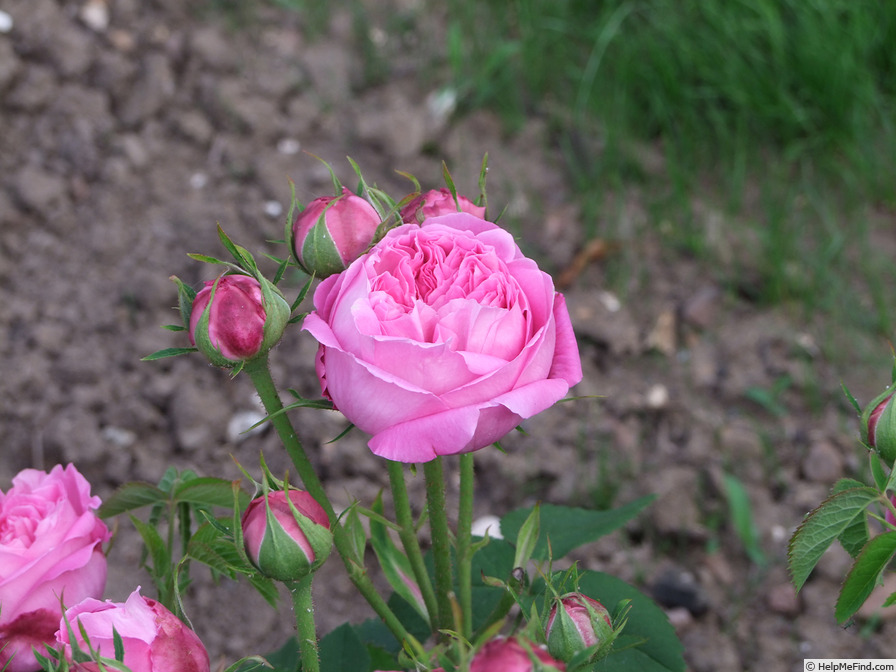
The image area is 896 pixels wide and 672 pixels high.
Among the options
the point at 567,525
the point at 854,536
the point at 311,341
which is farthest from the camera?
the point at 311,341

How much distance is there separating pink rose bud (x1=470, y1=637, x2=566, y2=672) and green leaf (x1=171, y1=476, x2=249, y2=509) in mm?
368

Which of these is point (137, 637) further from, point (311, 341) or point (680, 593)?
point (311, 341)

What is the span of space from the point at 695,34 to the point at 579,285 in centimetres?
80

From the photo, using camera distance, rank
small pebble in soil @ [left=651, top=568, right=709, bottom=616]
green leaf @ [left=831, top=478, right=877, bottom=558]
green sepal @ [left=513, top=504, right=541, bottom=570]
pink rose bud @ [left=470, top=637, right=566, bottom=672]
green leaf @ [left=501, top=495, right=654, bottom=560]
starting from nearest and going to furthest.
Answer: pink rose bud @ [left=470, top=637, right=566, bottom=672] < green leaf @ [left=831, top=478, right=877, bottom=558] < green sepal @ [left=513, top=504, right=541, bottom=570] < green leaf @ [left=501, top=495, right=654, bottom=560] < small pebble in soil @ [left=651, top=568, right=709, bottom=616]

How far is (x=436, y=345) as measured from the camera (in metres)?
0.69

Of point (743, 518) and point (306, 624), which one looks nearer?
point (306, 624)

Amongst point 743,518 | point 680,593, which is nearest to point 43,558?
point 680,593

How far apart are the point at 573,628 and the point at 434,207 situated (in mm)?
380

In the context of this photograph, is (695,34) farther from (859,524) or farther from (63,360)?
(859,524)

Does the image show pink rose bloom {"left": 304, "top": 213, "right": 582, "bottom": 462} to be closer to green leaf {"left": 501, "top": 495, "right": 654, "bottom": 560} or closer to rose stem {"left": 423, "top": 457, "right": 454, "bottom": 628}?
rose stem {"left": 423, "top": 457, "right": 454, "bottom": 628}

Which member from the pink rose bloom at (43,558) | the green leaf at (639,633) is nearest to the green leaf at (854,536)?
the green leaf at (639,633)

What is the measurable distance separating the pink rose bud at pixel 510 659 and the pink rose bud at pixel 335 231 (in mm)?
368

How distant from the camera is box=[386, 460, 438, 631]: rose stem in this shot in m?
0.87

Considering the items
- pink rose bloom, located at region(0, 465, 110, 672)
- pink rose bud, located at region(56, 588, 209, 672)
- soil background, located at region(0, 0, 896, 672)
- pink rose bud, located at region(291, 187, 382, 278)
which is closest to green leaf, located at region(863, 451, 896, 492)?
pink rose bud, located at region(291, 187, 382, 278)
